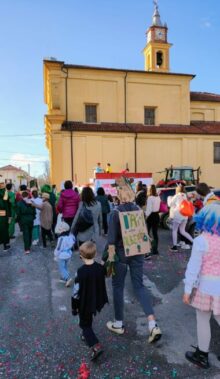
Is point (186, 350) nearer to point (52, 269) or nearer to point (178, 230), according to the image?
point (52, 269)

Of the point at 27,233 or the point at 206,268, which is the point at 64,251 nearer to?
the point at 27,233

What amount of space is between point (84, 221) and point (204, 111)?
29196mm

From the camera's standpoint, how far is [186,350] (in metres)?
3.57

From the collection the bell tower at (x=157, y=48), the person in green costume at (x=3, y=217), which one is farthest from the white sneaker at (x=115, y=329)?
the bell tower at (x=157, y=48)

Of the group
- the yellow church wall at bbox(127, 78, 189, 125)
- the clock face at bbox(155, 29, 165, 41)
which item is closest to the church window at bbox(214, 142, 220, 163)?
the yellow church wall at bbox(127, 78, 189, 125)

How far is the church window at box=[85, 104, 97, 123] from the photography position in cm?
2717

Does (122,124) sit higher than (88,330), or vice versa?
(122,124)

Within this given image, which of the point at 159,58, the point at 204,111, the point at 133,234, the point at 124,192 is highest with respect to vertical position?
the point at 159,58

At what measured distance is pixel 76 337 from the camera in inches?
153

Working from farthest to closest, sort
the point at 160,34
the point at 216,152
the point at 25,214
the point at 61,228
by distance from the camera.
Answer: the point at 160,34 → the point at 216,152 → the point at 25,214 → the point at 61,228

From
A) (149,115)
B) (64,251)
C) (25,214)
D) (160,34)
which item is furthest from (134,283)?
(160,34)

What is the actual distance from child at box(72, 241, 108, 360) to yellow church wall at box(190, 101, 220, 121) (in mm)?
30242

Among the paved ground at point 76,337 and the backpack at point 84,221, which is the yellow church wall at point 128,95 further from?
the paved ground at point 76,337

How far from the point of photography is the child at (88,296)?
335 cm
